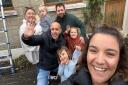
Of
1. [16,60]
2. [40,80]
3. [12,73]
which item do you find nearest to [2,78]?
[12,73]

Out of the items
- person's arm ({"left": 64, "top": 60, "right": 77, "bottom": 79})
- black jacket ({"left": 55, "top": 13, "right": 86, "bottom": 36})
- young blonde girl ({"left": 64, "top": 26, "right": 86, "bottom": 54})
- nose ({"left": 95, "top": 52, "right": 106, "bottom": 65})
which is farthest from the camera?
black jacket ({"left": 55, "top": 13, "right": 86, "bottom": 36})

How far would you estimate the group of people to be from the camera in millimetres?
1621

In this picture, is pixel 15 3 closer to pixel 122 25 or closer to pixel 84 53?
pixel 122 25

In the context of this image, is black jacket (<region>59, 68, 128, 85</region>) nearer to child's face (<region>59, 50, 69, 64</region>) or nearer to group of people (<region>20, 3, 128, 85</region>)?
group of people (<region>20, 3, 128, 85</region>)

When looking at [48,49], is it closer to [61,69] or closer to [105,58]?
[61,69]

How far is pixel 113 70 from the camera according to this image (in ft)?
5.39

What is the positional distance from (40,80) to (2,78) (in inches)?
53.6

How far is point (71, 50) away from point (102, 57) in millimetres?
2687

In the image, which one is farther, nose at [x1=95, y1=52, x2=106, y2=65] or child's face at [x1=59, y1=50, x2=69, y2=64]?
child's face at [x1=59, y1=50, x2=69, y2=64]

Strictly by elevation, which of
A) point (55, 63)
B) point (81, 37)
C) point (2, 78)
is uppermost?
point (81, 37)

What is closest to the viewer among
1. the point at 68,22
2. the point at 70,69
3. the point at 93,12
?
the point at 70,69

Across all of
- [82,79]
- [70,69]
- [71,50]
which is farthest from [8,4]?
[82,79]

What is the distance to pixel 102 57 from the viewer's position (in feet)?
5.21

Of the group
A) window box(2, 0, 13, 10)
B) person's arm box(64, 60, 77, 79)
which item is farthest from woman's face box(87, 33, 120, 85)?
window box(2, 0, 13, 10)
